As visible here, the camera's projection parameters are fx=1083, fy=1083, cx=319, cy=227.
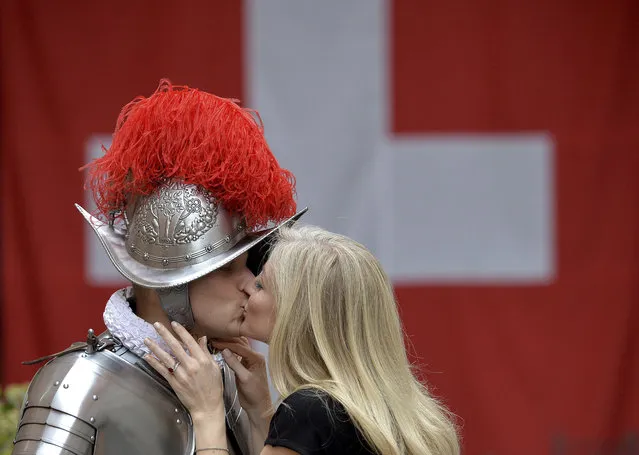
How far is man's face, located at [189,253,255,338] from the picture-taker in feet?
8.02

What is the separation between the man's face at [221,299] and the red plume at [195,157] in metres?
0.13

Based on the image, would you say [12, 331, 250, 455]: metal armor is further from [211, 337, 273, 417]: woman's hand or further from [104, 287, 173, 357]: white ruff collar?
[211, 337, 273, 417]: woman's hand

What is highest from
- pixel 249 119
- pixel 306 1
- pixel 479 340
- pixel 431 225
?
pixel 306 1

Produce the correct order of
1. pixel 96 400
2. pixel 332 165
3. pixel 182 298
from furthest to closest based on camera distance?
pixel 332 165, pixel 182 298, pixel 96 400

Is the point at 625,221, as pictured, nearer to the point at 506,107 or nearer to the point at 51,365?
the point at 506,107

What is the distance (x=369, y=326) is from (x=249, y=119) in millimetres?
558

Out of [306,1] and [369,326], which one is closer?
[369,326]

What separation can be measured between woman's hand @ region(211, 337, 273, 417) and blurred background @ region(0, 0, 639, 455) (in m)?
1.42

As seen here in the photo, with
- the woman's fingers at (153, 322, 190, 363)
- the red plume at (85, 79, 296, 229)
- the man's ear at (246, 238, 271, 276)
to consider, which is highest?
the red plume at (85, 79, 296, 229)

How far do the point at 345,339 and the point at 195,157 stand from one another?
51 cm

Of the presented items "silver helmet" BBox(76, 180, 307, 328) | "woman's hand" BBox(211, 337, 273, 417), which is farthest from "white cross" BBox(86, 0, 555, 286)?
"silver helmet" BBox(76, 180, 307, 328)

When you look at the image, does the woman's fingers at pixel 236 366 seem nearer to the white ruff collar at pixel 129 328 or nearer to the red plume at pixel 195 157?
the white ruff collar at pixel 129 328

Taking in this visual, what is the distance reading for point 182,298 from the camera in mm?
2408

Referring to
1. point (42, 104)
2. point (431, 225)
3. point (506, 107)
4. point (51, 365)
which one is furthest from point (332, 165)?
point (51, 365)
